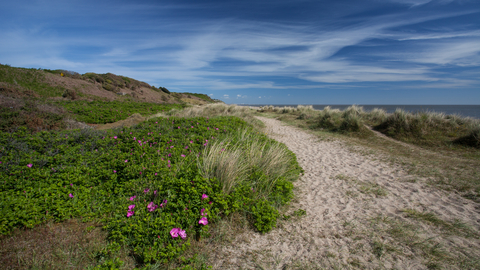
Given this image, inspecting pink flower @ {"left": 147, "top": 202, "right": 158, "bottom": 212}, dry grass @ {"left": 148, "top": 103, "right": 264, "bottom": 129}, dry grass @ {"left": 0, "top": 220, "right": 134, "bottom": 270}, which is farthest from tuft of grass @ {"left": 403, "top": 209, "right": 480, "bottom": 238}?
dry grass @ {"left": 148, "top": 103, "right": 264, "bottom": 129}

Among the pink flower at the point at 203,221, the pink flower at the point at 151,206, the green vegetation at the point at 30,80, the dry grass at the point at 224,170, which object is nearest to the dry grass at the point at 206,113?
the dry grass at the point at 224,170

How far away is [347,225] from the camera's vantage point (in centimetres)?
296

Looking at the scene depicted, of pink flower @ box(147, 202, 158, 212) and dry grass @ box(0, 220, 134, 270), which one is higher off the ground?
pink flower @ box(147, 202, 158, 212)

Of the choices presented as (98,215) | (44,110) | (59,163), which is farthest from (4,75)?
(98,215)

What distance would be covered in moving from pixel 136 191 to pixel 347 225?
3257 mm

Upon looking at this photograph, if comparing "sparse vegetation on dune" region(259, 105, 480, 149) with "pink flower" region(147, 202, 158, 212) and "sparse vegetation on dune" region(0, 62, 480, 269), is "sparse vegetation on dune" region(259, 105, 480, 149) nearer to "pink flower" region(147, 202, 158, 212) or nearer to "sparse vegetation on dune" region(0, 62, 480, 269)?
"sparse vegetation on dune" region(0, 62, 480, 269)

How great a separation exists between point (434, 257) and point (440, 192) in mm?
2452

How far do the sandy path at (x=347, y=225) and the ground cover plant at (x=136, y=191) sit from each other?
1.23ft

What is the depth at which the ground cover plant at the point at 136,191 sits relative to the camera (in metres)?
2.39

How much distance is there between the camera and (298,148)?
25.7 feet

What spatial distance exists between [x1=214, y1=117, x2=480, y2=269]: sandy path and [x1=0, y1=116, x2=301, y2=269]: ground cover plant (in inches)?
14.8

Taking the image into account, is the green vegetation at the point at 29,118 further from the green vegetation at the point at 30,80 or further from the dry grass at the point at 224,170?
the green vegetation at the point at 30,80

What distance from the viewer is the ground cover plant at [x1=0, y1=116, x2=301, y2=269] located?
7.86 ft

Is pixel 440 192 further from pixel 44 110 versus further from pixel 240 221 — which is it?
pixel 44 110
